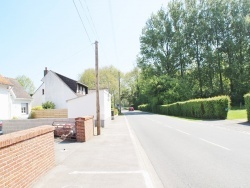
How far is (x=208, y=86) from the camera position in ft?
208

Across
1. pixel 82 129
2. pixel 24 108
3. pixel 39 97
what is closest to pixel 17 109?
pixel 24 108

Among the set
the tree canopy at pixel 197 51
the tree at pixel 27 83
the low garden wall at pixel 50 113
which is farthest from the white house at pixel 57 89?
the tree at pixel 27 83

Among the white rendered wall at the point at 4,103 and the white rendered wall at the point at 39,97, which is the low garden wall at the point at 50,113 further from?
the white rendered wall at the point at 39,97

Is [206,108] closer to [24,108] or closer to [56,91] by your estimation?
[24,108]

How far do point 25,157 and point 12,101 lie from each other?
3221 cm

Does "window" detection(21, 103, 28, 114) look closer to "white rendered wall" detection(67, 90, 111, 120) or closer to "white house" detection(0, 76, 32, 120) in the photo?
"white house" detection(0, 76, 32, 120)

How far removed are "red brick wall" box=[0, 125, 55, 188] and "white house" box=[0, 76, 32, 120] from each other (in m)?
21.9

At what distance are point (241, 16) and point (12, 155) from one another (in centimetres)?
5883

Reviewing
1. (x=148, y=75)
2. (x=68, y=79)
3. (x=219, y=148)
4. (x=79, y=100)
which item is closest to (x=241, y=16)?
(x=148, y=75)

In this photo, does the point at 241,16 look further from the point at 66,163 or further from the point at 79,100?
the point at 66,163

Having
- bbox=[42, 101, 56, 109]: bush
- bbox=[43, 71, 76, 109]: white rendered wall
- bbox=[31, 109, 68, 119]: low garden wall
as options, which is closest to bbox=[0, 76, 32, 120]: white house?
bbox=[31, 109, 68, 119]: low garden wall

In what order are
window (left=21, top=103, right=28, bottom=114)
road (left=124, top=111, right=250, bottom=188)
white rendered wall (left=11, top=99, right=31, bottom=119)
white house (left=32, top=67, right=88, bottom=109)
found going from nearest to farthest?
road (left=124, top=111, right=250, bottom=188) < white rendered wall (left=11, top=99, right=31, bottom=119) < window (left=21, top=103, right=28, bottom=114) < white house (left=32, top=67, right=88, bottom=109)

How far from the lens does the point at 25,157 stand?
6184 mm

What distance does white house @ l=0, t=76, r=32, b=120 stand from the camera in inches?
1121
